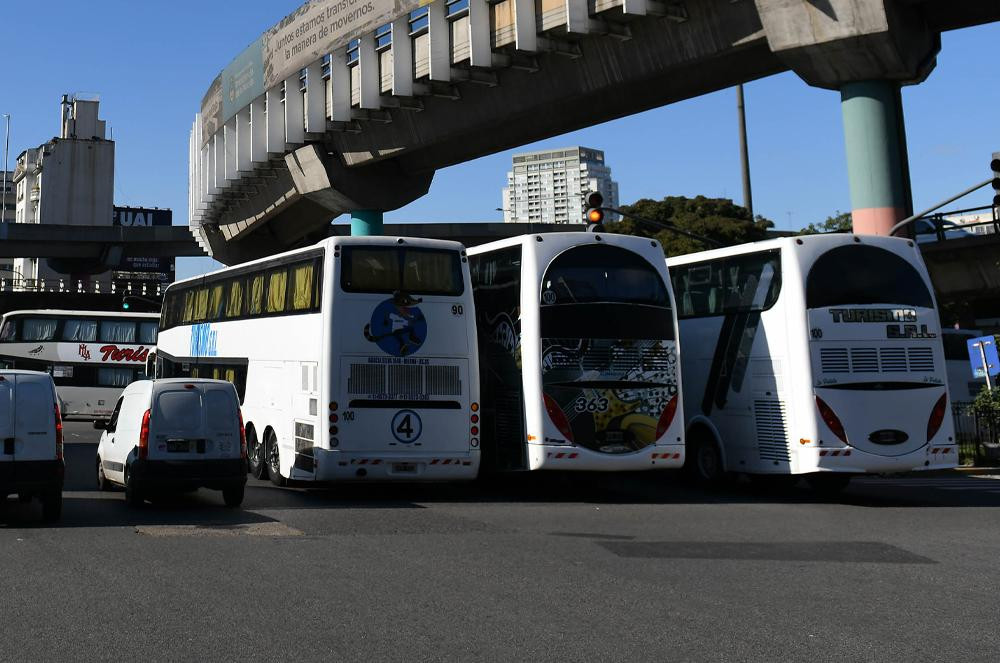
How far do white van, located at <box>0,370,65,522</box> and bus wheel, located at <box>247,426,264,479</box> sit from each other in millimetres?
7076

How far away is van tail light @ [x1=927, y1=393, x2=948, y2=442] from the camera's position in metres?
17.4

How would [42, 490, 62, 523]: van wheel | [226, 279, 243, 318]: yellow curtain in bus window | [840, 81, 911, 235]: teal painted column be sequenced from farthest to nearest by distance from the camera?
[840, 81, 911, 235]: teal painted column < [226, 279, 243, 318]: yellow curtain in bus window < [42, 490, 62, 523]: van wheel

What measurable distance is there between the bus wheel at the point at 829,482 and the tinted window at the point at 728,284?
2.78 meters

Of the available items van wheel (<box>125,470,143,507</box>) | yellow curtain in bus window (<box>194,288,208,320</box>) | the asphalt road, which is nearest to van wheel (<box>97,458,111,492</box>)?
the asphalt road

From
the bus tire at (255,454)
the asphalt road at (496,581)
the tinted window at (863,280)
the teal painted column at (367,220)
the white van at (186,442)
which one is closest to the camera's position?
the asphalt road at (496,581)

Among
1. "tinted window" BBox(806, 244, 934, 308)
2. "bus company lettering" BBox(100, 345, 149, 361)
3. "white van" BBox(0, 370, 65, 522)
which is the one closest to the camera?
"white van" BBox(0, 370, 65, 522)

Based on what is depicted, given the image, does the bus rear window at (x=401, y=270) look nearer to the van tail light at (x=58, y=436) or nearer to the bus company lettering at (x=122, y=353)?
the van tail light at (x=58, y=436)

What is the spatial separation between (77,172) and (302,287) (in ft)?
400

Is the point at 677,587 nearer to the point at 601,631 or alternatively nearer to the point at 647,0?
the point at 601,631

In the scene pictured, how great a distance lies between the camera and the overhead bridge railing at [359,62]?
95.0 ft

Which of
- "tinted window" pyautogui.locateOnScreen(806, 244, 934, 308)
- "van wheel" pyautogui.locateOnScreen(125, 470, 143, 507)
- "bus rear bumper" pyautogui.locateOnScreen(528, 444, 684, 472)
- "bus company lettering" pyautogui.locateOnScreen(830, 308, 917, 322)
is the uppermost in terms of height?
"tinted window" pyautogui.locateOnScreen(806, 244, 934, 308)

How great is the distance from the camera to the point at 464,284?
18172 mm

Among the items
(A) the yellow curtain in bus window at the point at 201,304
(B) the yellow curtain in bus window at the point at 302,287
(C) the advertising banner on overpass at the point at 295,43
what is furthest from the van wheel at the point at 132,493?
(C) the advertising banner on overpass at the point at 295,43

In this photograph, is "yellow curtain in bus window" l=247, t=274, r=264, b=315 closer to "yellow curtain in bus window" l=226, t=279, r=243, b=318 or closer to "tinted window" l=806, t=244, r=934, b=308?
"yellow curtain in bus window" l=226, t=279, r=243, b=318
